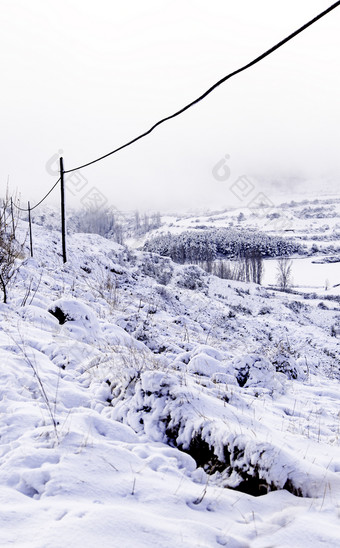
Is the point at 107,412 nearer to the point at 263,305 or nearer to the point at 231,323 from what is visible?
the point at 231,323

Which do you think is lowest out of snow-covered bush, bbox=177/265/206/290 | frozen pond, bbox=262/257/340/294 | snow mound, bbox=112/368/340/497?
frozen pond, bbox=262/257/340/294

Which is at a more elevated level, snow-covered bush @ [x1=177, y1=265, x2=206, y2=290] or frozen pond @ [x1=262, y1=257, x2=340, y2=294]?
snow-covered bush @ [x1=177, y1=265, x2=206, y2=290]

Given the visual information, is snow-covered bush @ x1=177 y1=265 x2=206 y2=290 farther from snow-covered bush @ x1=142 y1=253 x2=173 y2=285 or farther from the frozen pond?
the frozen pond

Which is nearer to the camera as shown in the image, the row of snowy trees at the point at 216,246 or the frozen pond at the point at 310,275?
the frozen pond at the point at 310,275

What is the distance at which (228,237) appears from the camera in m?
→ 102

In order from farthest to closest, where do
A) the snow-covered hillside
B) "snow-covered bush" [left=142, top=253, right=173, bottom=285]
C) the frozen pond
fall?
the frozen pond → "snow-covered bush" [left=142, top=253, right=173, bottom=285] → the snow-covered hillside

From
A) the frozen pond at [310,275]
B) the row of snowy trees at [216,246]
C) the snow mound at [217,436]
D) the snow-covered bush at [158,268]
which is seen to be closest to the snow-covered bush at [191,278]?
the snow-covered bush at [158,268]

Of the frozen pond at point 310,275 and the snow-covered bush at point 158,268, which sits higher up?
the snow-covered bush at point 158,268

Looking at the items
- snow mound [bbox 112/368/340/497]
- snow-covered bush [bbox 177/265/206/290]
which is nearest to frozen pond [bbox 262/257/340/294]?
snow-covered bush [bbox 177/265/206/290]

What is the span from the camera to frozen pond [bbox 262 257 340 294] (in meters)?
69.7

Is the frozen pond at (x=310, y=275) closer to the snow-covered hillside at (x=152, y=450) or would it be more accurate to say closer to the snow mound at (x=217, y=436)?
the snow-covered hillside at (x=152, y=450)

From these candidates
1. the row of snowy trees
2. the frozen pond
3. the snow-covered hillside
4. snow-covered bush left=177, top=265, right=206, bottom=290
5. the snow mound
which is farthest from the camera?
the row of snowy trees

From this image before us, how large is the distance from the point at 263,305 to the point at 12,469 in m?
28.5

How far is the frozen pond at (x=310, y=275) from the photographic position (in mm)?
69681
